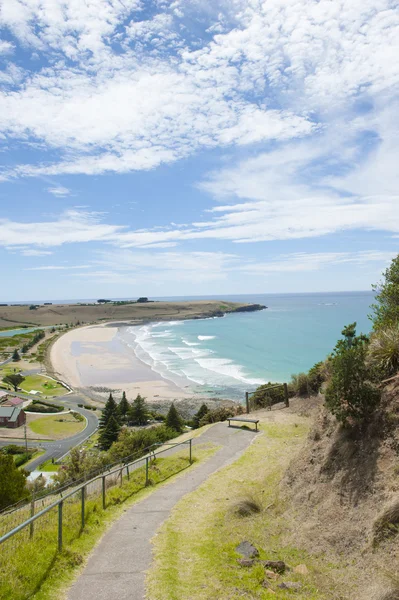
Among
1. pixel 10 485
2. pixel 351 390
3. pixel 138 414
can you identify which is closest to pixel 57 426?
pixel 138 414

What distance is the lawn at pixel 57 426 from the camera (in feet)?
153

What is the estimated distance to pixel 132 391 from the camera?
5759cm

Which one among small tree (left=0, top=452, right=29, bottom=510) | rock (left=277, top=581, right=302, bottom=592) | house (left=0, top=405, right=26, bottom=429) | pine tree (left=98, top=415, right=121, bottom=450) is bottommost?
house (left=0, top=405, right=26, bottom=429)

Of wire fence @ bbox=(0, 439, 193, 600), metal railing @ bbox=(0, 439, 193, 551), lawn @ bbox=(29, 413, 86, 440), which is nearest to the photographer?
wire fence @ bbox=(0, 439, 193, 600)

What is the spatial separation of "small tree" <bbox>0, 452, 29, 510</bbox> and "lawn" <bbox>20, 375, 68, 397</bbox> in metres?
37.5

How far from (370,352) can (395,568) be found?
5.62 m

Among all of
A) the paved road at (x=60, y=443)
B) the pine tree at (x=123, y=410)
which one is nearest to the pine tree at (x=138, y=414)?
the pine tree at (x=123, y=410)

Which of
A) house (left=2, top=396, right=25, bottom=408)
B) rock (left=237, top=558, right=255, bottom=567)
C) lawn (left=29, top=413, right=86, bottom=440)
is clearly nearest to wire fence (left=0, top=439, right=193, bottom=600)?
Answer: rock (left=237, top=558, right=255, bottom=567)

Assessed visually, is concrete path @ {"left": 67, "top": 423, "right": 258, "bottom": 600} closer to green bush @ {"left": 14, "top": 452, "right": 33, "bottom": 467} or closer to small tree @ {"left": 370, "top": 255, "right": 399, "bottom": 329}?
small tree @ {"left": 370, "top": 255, "right": 399, "bottom": 329}

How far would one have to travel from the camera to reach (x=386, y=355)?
11148 millimetres

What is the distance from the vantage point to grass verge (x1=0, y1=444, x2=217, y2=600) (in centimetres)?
660

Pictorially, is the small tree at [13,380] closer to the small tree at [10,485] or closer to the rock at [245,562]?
the small tree at [10,485]

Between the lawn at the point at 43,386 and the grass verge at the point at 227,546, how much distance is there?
5487 centimetres

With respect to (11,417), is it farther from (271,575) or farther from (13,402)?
(271,575)
